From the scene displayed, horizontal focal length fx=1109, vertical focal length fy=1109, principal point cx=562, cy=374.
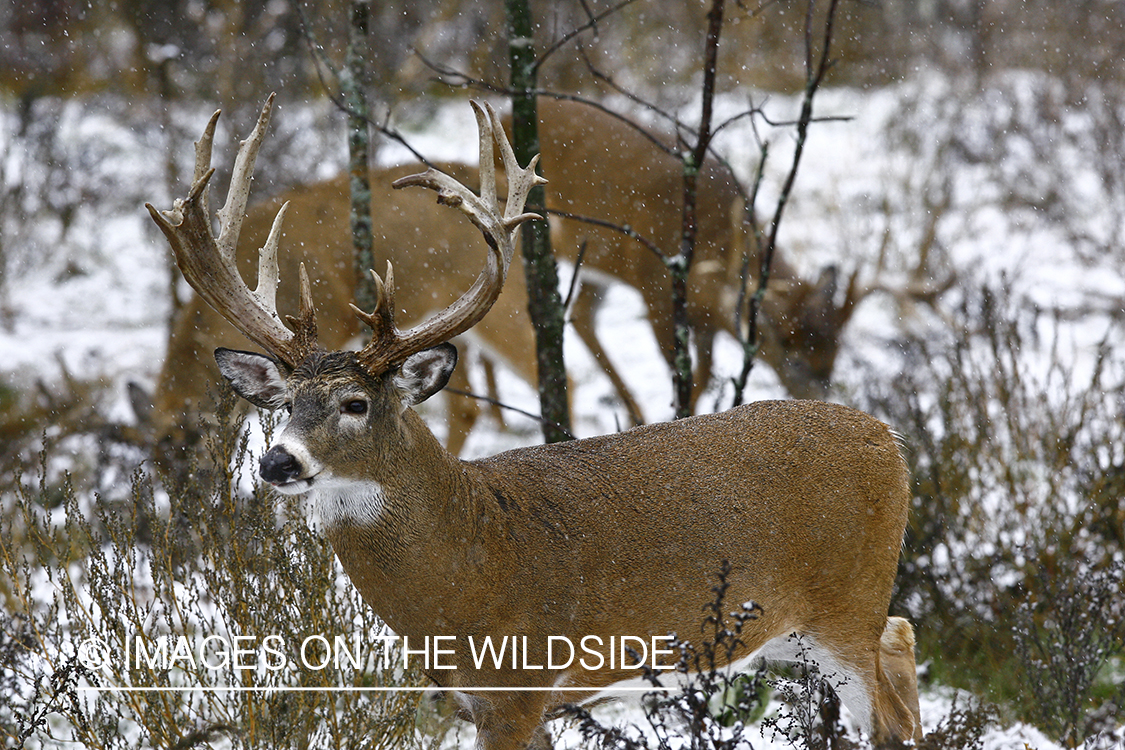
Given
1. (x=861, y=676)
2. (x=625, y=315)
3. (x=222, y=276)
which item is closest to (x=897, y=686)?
(x=861, y=676)

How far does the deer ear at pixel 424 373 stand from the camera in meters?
3.08

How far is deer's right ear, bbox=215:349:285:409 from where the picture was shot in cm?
319

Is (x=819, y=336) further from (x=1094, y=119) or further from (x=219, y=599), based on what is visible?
(x=1094, y=119)

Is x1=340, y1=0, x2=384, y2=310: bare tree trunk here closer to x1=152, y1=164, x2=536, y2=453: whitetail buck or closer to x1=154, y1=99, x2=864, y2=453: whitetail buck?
x1=154, y1=99, x2=864, y2=453: whitetail buck

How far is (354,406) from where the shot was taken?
2.96 m

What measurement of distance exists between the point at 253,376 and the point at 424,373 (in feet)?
1.75

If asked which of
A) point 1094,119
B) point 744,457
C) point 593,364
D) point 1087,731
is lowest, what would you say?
point 1087,731

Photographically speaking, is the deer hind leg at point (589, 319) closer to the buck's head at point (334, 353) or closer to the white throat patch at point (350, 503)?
the buck's head at point (334, 353)

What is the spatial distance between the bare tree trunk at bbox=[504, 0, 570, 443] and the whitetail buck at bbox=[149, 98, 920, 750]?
45.4 inches

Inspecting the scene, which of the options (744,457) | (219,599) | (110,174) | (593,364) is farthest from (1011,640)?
(110,174)

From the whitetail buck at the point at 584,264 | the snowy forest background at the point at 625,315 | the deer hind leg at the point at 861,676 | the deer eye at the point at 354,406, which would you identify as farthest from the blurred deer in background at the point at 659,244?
the deer eye at the point at 354,406

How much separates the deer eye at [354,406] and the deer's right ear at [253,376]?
11.2 inches

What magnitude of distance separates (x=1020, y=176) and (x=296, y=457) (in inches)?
458

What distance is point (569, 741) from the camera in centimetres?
489
